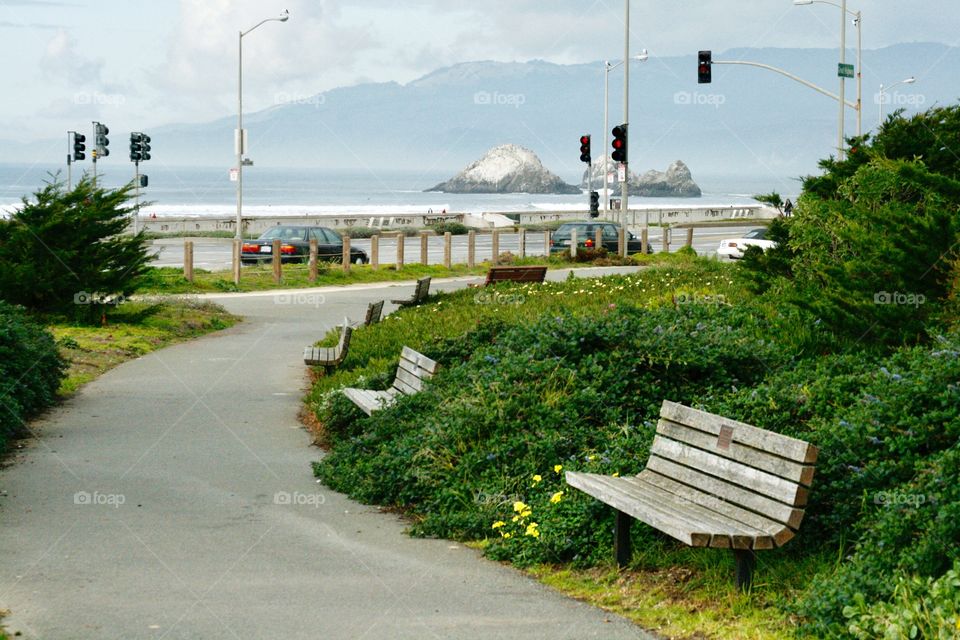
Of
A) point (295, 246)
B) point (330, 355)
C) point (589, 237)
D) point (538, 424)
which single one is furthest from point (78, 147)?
point (538, 424)

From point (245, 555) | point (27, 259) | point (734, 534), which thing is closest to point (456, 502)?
point (245, 555)

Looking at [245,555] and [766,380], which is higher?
[766,380]

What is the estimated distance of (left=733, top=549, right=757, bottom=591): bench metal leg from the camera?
6.39 m

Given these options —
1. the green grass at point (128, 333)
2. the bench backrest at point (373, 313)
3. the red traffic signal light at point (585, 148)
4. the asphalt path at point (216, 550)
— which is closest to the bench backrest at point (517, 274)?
the green grass at point (128, 333)

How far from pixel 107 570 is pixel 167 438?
4.53 metres

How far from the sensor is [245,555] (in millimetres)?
7715

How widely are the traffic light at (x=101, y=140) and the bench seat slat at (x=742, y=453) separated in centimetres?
4378

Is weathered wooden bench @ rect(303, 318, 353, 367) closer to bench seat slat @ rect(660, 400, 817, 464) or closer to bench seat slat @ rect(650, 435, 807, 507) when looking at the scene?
bench seat slat @ rect(650, 435, 807, 507)

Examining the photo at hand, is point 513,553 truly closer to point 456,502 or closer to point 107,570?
point 456,502

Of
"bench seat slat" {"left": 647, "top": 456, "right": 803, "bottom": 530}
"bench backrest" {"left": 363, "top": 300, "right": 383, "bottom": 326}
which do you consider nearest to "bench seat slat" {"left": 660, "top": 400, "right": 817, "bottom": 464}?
"bench seat slat" {"left": 647, "top": 456, "right": 803, "bottom": 530}

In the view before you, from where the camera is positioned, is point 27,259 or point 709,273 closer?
point 27,259

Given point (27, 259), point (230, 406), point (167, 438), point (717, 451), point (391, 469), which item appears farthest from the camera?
point (27, 259)

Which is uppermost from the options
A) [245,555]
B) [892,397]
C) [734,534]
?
[892,397]

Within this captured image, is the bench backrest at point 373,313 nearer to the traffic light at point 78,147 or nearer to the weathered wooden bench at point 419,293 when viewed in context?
the weathered wooden bench at point 419,293
